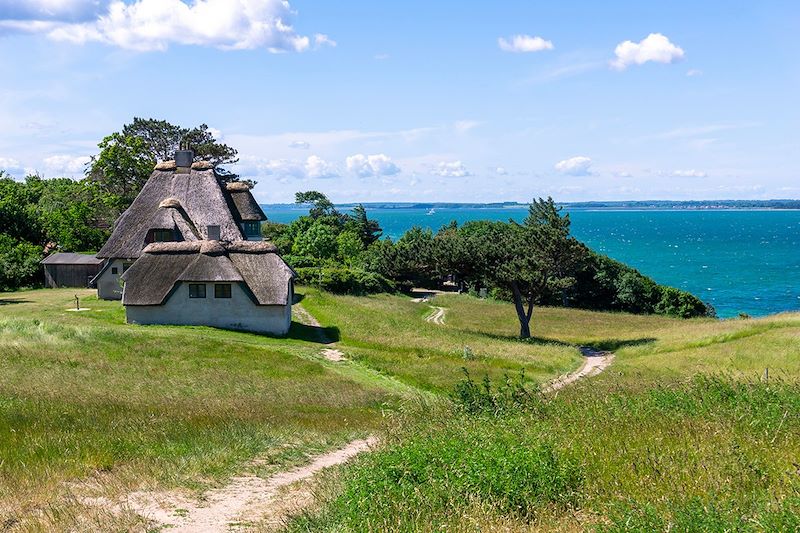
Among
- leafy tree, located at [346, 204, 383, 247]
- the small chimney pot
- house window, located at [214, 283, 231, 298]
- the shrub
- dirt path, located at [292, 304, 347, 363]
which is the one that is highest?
the small chimney pot

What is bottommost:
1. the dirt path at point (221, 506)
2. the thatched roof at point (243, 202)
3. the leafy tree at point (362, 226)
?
the dirt path at point (221, 506)

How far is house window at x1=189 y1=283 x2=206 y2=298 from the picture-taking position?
3625 centimetres

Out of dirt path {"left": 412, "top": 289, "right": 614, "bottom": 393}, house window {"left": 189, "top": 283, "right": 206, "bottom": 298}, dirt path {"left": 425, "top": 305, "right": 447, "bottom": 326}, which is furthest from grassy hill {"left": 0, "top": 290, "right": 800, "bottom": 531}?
dirt path {"left": 425, "top": 305, "right": 447, "bottom": 326}

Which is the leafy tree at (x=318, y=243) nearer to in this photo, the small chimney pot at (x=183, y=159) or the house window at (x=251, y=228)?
the house window at (x=251, y=228)

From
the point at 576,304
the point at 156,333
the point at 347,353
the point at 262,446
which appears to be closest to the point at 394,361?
the point at 347,353

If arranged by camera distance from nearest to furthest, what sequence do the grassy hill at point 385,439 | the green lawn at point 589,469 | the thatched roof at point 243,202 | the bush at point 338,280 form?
the green lawn at point 589,469 < the grassy hill at point 385,439 < the thatched roof at point 243,202 < the bush at point 338,280

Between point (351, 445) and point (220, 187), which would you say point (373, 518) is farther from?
point (220, 187)

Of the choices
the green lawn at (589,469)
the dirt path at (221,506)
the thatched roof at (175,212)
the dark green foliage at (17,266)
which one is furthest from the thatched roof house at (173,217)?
the green lawn at (589,469)

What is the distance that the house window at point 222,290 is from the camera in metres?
36.2

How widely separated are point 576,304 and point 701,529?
7467 cm

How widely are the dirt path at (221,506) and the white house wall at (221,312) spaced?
80.9 ft

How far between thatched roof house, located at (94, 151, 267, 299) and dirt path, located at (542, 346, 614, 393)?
67.4 ft

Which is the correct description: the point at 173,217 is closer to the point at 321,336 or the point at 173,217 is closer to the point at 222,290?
the point at 222,290

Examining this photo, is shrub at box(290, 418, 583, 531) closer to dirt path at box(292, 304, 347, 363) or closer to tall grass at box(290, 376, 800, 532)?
tall grass at box(290, 376, 800, 532)
